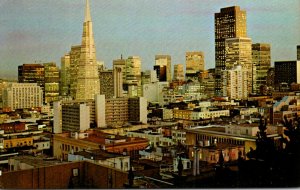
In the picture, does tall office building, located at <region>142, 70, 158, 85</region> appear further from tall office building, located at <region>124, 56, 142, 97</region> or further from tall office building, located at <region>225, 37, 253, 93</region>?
tall office building, located at <region>225, 37, 253, 93</region>

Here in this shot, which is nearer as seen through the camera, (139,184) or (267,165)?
(267,165)

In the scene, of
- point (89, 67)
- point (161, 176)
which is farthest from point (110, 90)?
point (161, 176)

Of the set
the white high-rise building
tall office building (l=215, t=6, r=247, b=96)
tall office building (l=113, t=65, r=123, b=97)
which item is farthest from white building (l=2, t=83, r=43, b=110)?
tall office building (l=215, t=6, r=247, b=96)

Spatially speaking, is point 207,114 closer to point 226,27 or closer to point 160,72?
point 160,72

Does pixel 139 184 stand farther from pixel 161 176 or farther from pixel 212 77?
pixel 212 77

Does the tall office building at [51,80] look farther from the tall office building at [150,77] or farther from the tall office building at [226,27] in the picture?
the tall office building at [226,27]

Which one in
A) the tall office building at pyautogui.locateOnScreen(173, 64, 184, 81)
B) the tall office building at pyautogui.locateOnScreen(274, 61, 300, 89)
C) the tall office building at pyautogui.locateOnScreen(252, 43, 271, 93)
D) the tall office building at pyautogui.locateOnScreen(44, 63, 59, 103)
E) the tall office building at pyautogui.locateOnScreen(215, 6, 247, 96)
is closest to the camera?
the tall office building at pyautogui.locateOnScreen(274, 61, 300, 89)
